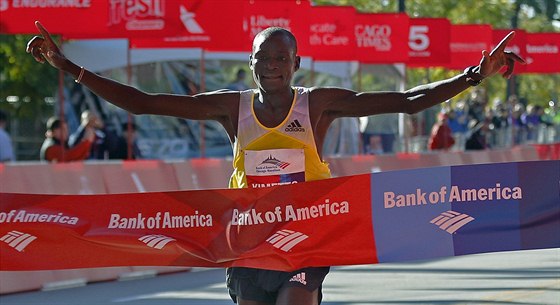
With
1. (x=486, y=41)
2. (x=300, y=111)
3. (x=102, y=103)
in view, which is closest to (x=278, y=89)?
(x=300, y=111)

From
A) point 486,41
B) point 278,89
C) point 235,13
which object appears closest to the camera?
point 278,89

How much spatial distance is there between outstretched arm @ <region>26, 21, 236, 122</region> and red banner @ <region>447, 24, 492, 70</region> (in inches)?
937

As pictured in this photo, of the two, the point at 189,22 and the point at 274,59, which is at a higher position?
the point at 274,59

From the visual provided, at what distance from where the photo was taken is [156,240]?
20.5 feet

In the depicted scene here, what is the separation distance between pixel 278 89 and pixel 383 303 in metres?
5.42

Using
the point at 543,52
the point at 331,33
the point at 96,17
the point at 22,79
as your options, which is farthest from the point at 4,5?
the point at 543,52

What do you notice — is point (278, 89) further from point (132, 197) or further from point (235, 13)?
point (235, 13)

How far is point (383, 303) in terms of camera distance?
11.1m

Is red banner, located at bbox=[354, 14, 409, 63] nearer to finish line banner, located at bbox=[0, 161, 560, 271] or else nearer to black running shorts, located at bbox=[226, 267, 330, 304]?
finish line banner, located at bbox=[0, 161, 560, 271]

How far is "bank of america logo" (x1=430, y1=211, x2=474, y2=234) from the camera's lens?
21.2ft

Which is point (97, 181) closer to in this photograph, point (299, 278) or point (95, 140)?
point (95, 140)

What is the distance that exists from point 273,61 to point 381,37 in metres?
18.7

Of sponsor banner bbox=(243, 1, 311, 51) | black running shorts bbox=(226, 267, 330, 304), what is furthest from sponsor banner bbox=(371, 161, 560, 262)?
sponsor banner bbox=(243, 1, 311, 51)

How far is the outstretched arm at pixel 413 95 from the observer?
5961 millimetres
